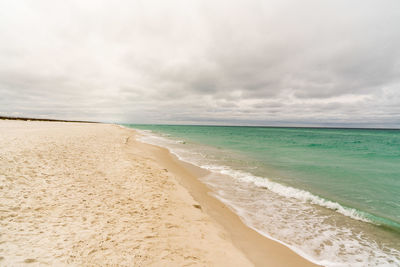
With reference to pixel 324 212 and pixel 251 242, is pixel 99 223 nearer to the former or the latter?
pixel 251 242

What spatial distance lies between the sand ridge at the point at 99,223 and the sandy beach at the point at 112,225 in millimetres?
17

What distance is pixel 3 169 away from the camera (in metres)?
7.51

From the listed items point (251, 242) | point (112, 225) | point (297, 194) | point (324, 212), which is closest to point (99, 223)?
point (112, 225)

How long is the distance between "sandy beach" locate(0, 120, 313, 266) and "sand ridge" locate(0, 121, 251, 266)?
0.02 metres

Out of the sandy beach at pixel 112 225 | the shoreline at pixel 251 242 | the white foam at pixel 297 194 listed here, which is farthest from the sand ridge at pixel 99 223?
the white foam at pixel 297 194

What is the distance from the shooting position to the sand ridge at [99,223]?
144 inches

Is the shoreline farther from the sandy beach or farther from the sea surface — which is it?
the sea surface

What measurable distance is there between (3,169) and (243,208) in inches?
428

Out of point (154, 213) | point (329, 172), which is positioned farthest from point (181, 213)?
point (329, 172)

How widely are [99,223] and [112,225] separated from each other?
0.36 meters

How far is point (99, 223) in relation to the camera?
480cm

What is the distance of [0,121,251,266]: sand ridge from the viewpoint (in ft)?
12.0

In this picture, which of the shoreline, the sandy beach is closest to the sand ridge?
the sandy beach

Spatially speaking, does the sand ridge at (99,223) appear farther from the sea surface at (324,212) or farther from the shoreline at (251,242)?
the sea surface at (324,212)
